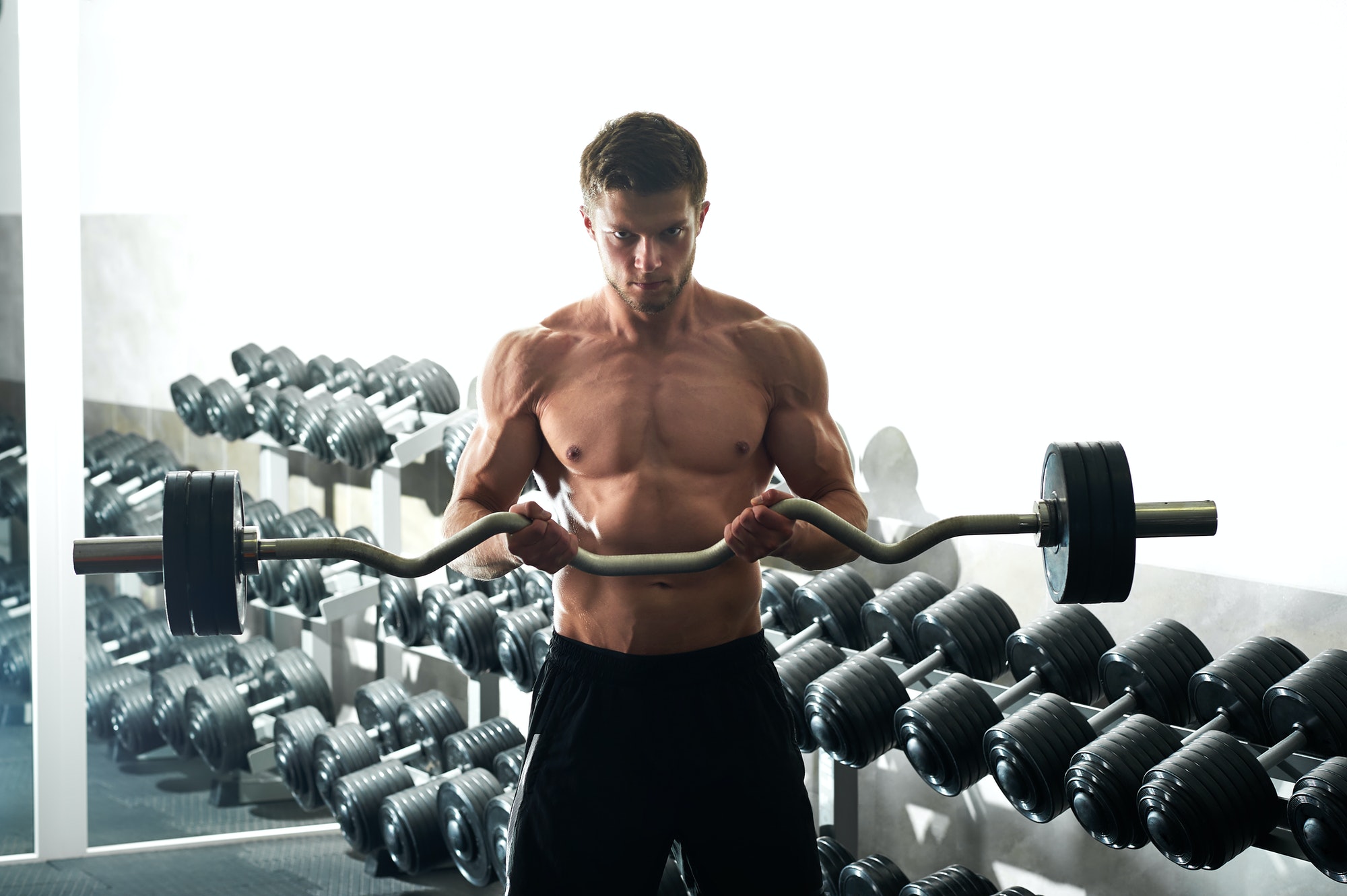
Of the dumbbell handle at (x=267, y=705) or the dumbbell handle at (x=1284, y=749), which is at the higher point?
the dumbbell handle at (x=1284, y=749)

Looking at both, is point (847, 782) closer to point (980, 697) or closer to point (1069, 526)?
point (980, 697)

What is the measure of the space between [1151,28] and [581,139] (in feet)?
6.08

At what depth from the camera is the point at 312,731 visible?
3.69 metres

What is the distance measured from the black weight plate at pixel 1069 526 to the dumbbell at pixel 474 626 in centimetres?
199

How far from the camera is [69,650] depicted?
349 centimetres

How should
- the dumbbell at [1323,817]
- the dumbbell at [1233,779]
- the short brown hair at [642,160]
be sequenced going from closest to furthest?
the short brown hair at [642,160], the dumbbell at [1323,817], the dumbbell at [1233,779]

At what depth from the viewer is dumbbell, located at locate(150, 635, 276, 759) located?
13.2 ft

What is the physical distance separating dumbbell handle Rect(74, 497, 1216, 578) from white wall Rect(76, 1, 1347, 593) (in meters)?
0.93

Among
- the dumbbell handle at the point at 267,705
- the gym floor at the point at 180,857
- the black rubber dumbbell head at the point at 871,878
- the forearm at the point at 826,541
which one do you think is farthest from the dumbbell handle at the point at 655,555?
the dumbbell handle at the point at 267,705

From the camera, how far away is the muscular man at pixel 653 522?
177 cm

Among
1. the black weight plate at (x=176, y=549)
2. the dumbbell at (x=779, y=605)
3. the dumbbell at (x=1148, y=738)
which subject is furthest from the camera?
the dumbbell at (x=779, y=605)

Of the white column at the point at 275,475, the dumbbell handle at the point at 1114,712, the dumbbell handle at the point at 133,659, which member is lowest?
the dumbbell handle at the point at 133,659

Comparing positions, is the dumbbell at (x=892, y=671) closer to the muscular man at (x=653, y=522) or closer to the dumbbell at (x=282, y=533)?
the muscular man at (x=653, y=522)

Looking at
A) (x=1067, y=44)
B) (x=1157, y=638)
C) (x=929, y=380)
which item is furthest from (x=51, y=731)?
(x=1067, y=44)
